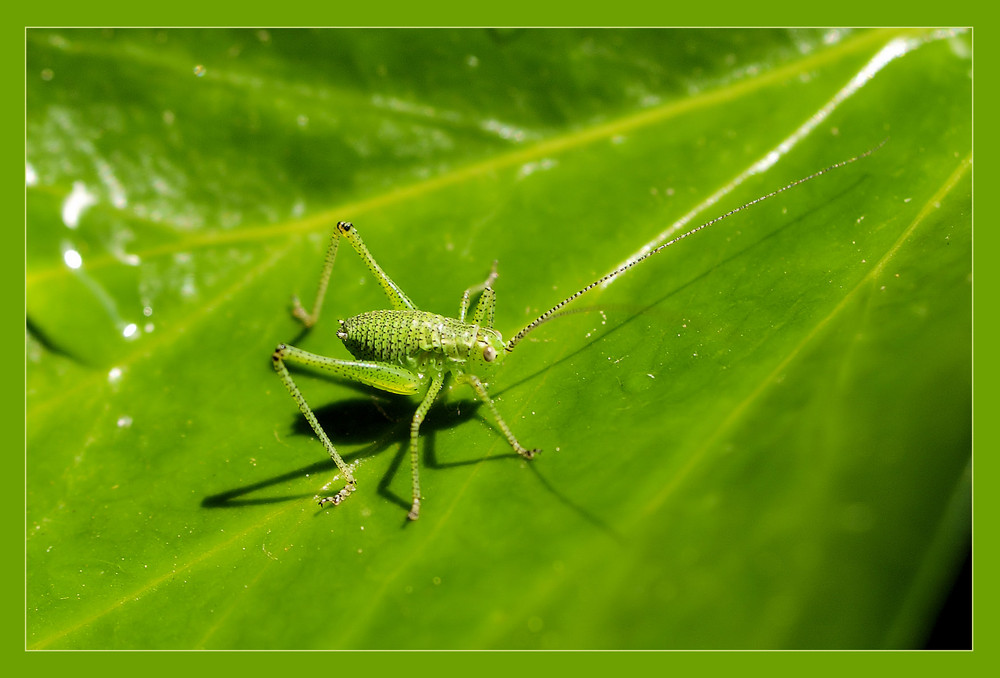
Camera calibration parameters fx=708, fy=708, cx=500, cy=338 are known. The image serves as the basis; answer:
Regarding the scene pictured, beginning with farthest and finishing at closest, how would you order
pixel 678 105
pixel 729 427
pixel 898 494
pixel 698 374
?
1. pixel 678 105
2. pixel 698 374
3. pixel 729 427
4. pixel 898 494

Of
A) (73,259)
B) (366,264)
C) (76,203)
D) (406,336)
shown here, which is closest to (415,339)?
(406,336)

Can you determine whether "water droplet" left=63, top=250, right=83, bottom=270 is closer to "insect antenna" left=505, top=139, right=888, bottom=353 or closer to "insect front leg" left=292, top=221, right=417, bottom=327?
"insect front leg" left=292, top=221, right=417, bottom=327

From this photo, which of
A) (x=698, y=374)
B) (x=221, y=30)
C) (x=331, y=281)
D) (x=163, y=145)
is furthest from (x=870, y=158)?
(x=163, y=145)

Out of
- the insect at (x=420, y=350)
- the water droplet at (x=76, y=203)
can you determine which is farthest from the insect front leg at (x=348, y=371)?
the water droplet at (x=76, y=203)

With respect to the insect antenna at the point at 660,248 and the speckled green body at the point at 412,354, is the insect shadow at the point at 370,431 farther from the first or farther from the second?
the insect antenna at the point at 660,248

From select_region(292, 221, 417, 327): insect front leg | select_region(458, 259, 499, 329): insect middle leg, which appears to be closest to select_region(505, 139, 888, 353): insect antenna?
select_region(458, 259, 499, 329): insect middle leg

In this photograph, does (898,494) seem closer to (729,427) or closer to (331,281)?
(729,427)
